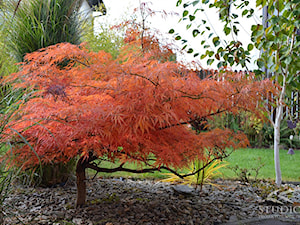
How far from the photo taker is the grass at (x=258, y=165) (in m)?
3.75

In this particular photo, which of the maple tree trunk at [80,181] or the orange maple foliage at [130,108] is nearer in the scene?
the orange maple foliage at [130,108]

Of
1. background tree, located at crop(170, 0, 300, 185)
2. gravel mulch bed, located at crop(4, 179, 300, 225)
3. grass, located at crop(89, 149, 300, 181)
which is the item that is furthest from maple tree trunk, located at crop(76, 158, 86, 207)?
background tree, located at crop(170, 0, 300, 185)

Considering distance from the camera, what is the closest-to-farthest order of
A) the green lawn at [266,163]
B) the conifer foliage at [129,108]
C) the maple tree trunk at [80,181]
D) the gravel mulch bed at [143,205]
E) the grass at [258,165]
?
Result: the conifer foliage at [129,108], the gravel mulch bed at [143,205], the maple tree trunk at [80,181], the grass at [258,165], the green lawn at [266,163]

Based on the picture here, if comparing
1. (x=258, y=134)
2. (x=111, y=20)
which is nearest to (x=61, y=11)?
(x=111, y=20)

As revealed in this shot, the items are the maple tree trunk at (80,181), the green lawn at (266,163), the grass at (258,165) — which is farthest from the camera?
the green lawn at (266,163)

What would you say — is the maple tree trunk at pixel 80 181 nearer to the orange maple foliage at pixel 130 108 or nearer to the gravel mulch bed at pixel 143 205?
the gravel mulch bed at pixel 143 205

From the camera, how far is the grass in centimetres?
375

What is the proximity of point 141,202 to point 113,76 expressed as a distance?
1.38 m

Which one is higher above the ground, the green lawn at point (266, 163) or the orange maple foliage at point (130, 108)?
the orange maple foliage at point (130, 108)

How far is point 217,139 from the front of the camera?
6.66ft

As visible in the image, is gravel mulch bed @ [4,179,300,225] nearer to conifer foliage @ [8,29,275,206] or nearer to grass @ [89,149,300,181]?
grass @ [89,149,300,181]

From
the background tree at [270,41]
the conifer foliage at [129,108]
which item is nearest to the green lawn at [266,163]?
the background tree at [270,41]


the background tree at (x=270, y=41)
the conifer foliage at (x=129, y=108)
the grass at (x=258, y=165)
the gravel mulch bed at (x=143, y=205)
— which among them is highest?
the background tree at (x=270, y=41)

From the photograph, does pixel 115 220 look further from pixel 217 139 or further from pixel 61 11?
pixel 61 11
